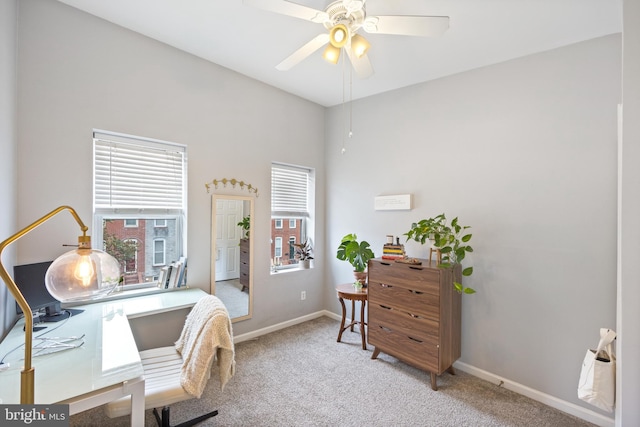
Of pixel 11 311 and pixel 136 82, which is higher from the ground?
pixel 136 82

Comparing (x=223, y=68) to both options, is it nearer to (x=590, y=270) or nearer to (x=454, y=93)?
(x=454, y=93)

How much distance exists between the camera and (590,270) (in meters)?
2.11

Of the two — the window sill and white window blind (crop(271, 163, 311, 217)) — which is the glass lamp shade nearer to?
the window sill

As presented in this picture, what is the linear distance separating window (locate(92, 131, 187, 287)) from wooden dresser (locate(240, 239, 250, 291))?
608mm

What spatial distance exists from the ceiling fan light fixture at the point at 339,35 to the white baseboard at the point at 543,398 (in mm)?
2893

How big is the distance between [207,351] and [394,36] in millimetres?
2579

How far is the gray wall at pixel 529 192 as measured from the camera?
2.09m

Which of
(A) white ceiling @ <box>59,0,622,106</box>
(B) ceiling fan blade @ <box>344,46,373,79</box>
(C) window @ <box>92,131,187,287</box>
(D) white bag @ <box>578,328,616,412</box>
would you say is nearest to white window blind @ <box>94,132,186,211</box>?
(C) window @ <box>92,131,187,287</box>

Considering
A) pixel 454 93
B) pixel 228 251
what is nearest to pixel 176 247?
pixel 228 251

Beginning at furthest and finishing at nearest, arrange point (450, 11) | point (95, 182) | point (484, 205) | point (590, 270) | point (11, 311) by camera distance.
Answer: point (484, 205) → point (95, 182) → point (590, 270) → point (450, 11) → point (11, 311)

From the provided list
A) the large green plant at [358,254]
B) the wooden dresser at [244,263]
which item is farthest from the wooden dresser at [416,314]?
the wooden dresser at [244,263]

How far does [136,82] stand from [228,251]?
5.64 ft

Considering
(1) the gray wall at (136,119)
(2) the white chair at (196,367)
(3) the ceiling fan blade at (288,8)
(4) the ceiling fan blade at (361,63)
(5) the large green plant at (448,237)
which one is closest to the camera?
(3) the ceiling fan blade at (288,8)

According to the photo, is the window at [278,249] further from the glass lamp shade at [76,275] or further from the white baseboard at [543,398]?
the glass lamp shade at [76,275]
